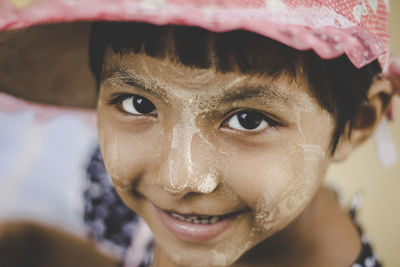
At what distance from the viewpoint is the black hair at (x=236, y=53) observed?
19.2 inches

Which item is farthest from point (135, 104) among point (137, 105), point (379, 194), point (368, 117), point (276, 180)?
point (379, 194)

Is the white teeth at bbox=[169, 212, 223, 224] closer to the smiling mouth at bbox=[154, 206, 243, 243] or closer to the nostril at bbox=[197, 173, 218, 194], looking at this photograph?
the smiling mouth at bbox=[154, 206, 243, 243]

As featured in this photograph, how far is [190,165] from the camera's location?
1.71 ft

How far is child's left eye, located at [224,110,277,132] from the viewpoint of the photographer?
0.55m

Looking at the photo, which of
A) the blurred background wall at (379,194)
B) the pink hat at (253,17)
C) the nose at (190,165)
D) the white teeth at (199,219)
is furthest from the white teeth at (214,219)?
the blurred background wall at (379,194)

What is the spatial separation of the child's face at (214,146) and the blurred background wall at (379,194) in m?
1.03

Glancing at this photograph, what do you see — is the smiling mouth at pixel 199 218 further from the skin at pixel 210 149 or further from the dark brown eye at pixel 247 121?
the dark brown eye at pixel 247 121

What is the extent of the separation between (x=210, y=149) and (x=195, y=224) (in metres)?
0.18

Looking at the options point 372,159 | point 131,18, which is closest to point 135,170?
point 131,18

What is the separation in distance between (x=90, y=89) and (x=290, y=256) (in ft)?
2.09

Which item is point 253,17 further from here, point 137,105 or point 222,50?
point 137,105

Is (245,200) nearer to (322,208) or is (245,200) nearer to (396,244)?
(322,208)

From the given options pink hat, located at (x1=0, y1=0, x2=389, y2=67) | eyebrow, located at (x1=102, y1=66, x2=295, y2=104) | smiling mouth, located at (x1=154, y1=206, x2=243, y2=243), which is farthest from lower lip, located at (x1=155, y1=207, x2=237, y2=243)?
pink hat, located at (x1=0, y1=0, x2=389, y2=67)

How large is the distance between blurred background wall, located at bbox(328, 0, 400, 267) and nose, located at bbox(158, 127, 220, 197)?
113cm
